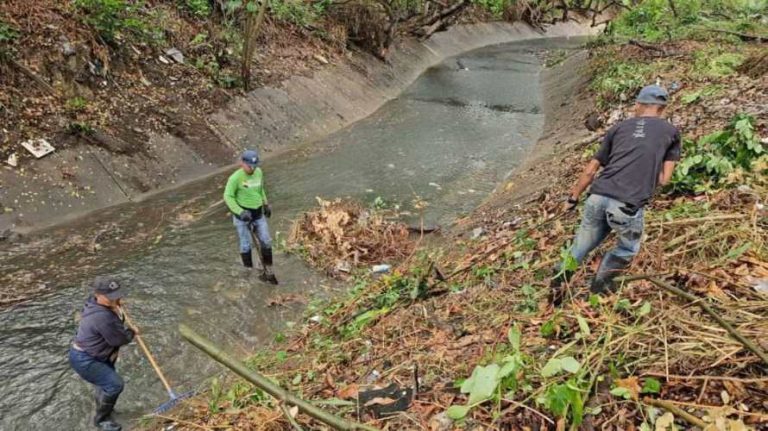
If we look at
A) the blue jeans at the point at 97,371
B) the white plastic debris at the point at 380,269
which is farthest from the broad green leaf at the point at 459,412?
the white plastic debris at the point at 380,269

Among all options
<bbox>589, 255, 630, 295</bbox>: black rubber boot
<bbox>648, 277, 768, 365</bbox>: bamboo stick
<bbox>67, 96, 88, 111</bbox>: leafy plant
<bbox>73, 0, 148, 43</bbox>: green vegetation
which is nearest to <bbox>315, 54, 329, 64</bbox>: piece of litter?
<bbox>73, 0, 148, 43</bbox>: green vegetation

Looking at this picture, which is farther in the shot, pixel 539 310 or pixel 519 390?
pixel 539 310

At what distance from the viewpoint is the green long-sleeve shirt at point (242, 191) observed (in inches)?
304

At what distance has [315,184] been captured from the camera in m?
12.4

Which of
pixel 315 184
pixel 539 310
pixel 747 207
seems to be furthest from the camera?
pixel 315 184

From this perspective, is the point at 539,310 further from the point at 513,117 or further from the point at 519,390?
the point at 513,117

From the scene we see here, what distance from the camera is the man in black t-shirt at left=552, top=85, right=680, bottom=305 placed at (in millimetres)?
4441

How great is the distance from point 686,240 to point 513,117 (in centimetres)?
1511

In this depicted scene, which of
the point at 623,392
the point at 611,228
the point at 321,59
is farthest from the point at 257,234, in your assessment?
the point at 321,59

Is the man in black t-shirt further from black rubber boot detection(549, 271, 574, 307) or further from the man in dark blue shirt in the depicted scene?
the man in dark blue shirt

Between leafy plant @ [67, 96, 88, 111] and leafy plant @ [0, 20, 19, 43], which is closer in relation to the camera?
leafy plant @ [0, 20, 19, 43]

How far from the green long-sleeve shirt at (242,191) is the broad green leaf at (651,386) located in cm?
Result: 595

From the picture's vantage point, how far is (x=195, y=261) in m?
8.77

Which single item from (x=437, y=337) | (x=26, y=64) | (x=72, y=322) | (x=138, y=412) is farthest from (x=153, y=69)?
(x=437, y=337)
